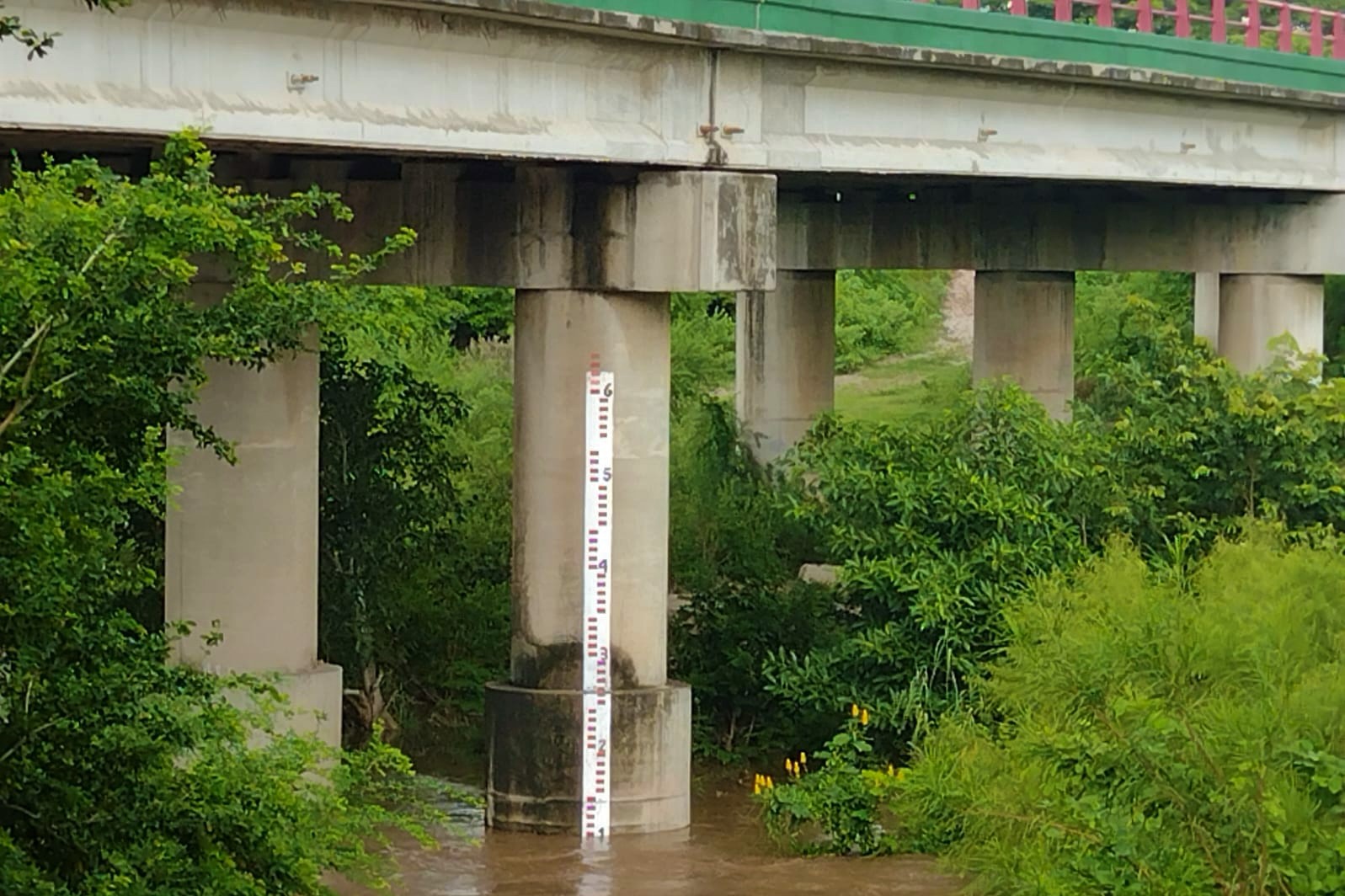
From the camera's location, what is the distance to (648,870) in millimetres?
16797

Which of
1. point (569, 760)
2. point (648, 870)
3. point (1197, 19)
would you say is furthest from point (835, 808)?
point (1197, 19)

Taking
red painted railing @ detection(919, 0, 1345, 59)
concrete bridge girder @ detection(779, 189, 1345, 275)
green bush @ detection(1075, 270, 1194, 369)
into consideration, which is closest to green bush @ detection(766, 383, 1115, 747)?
red painted railing @ detection(919, 0, 1345, 59)

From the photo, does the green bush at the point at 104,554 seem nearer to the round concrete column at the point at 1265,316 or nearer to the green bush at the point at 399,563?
the green bush at the point at 399,563

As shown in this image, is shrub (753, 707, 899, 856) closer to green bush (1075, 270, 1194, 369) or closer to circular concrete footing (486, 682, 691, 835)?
circular concrete footing (486, 682, 691, 835)

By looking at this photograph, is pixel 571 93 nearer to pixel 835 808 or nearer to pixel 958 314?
pixel 835 808

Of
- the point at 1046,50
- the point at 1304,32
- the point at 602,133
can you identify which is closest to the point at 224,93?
the point at 602,133

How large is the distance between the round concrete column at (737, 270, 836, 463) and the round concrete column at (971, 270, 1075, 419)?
199cm

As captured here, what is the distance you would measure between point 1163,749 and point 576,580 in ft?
23.7

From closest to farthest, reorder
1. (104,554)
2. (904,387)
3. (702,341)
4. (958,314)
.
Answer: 1. (104,554)
2. (702,341)
3. (904,387)
4. (958,314)

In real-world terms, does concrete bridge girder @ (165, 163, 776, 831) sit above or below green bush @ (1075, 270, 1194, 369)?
below

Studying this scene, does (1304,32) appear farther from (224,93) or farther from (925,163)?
(224,93)

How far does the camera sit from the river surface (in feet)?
52.8

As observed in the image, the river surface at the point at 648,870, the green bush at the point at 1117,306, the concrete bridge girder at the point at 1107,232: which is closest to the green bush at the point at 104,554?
the river surface at the point at 648,870

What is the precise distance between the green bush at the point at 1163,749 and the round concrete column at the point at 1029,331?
13.4 m
